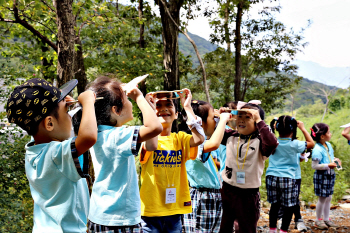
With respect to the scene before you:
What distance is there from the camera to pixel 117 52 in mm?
8602

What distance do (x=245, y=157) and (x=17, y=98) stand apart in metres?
2.36

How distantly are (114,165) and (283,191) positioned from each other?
2.84 meters

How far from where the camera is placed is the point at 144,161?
2.36 m

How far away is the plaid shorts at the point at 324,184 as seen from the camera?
451cm

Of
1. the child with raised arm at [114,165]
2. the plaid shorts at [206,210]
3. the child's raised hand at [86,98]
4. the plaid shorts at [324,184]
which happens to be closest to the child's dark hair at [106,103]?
the child with raised arm at [114,165]

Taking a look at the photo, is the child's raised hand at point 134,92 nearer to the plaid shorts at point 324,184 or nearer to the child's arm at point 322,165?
the child's arm at point 322,165

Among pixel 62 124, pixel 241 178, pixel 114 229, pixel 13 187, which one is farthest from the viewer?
pixel 13 187

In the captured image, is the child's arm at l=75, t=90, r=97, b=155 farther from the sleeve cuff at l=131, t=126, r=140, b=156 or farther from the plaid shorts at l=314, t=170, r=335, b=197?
the plaid shorts at l=314, t=170, r=335, b=197

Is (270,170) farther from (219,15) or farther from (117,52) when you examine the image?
(219,15)

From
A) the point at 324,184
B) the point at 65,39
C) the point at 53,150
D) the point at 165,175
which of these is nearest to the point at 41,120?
the point at 53,150

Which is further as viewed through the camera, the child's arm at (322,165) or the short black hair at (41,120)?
the child's arm at (322,165)

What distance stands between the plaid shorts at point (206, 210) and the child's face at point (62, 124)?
1.66m

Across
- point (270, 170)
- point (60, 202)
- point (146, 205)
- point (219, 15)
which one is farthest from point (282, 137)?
point (219, 15)

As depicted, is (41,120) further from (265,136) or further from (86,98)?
(265,136)
